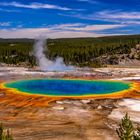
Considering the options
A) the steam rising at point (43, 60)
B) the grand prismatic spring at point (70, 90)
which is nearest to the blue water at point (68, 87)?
the grand prismatic spring at point (70, 90)

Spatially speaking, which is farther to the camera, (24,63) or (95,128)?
(24,63)

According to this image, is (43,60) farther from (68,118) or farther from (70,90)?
(68,118)

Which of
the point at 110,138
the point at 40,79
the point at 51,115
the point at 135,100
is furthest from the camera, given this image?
the point at 40,79

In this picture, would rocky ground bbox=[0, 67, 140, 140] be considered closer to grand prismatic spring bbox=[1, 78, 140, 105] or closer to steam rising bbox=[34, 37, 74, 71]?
grand prismatic spring bbox=[1, 78, 140, 105]

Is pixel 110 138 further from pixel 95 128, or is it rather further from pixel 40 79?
pixel 40 79

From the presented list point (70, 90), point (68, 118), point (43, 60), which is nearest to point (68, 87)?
point (70, 90)

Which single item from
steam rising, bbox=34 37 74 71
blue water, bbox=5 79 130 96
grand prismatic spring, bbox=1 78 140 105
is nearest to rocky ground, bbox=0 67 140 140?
grand prismatic spring, bbox=1 78 140 105

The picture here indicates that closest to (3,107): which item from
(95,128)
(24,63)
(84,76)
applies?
(95,128)
